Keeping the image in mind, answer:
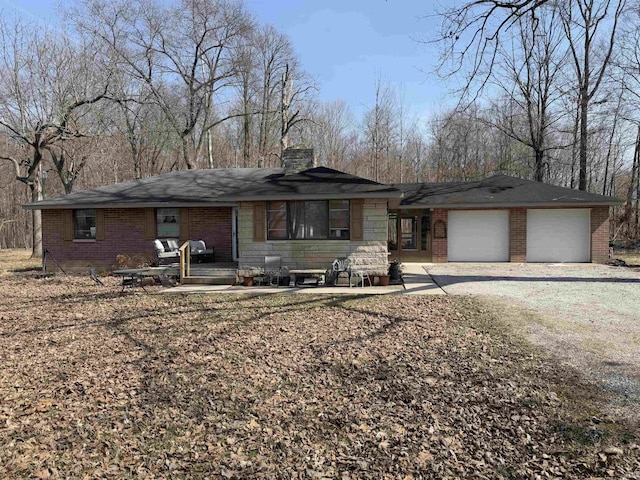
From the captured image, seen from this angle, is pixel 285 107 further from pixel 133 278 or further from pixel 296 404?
pixel 296 404

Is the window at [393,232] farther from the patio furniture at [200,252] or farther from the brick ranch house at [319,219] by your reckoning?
the patio furniture at [200,252]

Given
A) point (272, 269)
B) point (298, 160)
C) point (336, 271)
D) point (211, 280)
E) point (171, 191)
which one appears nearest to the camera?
point (336, 271)

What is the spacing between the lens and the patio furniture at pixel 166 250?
1345cm

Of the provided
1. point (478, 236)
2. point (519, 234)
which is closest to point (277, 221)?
point (478, 236)

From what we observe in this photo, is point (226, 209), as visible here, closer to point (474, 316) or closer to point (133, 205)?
point (133, 205)

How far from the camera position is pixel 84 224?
50.1 ft

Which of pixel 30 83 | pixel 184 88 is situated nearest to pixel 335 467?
pixel 30 83

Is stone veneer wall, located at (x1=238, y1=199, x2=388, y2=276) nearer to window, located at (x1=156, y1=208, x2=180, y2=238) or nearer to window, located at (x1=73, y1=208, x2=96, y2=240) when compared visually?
window, located at (x1=156, y1=208, x2=180, y2=238)

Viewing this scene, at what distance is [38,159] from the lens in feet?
68.6

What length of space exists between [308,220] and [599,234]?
12.2 meters

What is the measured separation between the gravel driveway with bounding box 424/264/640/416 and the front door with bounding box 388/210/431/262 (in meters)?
2.10

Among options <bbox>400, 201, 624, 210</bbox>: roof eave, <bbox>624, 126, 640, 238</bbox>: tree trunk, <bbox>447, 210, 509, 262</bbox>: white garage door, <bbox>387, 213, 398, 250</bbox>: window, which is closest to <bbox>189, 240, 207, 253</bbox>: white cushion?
<bbox>387, 213, 398, 250</bbox>: window

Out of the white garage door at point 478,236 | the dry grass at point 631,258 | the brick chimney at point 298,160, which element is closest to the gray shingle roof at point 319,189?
the brick chimney at point 298,160

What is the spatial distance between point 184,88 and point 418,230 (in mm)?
20292
